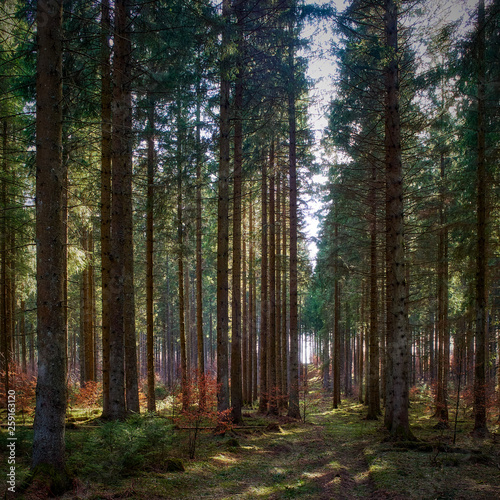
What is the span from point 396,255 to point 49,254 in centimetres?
846

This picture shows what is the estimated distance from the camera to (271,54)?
12.4 metres

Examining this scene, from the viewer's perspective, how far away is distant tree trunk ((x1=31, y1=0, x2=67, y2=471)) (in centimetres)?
505

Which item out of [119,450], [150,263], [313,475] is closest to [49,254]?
[119,450]

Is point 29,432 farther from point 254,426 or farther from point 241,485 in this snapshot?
point 254,426

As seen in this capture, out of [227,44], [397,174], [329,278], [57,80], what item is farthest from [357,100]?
[57,80]

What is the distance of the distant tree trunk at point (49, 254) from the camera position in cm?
505

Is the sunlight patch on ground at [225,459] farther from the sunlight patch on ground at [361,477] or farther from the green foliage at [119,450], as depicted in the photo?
the sunlight patch on ground at [361,477]

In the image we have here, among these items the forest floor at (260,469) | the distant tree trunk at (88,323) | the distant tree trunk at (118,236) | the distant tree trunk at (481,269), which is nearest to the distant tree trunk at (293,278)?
the forest floor at (260,469)

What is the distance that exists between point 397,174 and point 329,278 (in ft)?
27.5

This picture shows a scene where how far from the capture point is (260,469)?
770cm

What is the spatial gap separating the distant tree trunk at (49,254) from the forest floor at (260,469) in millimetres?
606

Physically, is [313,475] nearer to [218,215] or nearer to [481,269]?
[218,215]

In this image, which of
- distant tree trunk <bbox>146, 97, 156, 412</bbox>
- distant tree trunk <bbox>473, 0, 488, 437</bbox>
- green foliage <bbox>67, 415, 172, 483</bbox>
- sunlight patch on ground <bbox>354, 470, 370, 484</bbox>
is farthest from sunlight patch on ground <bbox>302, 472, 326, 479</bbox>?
distant tree trunk <bbox>146, 97, 156, 412</bbox>

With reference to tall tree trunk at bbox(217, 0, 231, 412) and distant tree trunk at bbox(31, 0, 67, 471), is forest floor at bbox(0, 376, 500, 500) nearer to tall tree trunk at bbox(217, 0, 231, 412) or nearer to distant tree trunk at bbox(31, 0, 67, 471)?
distant tree trunk at bbox(31, 0, 67, 471)
